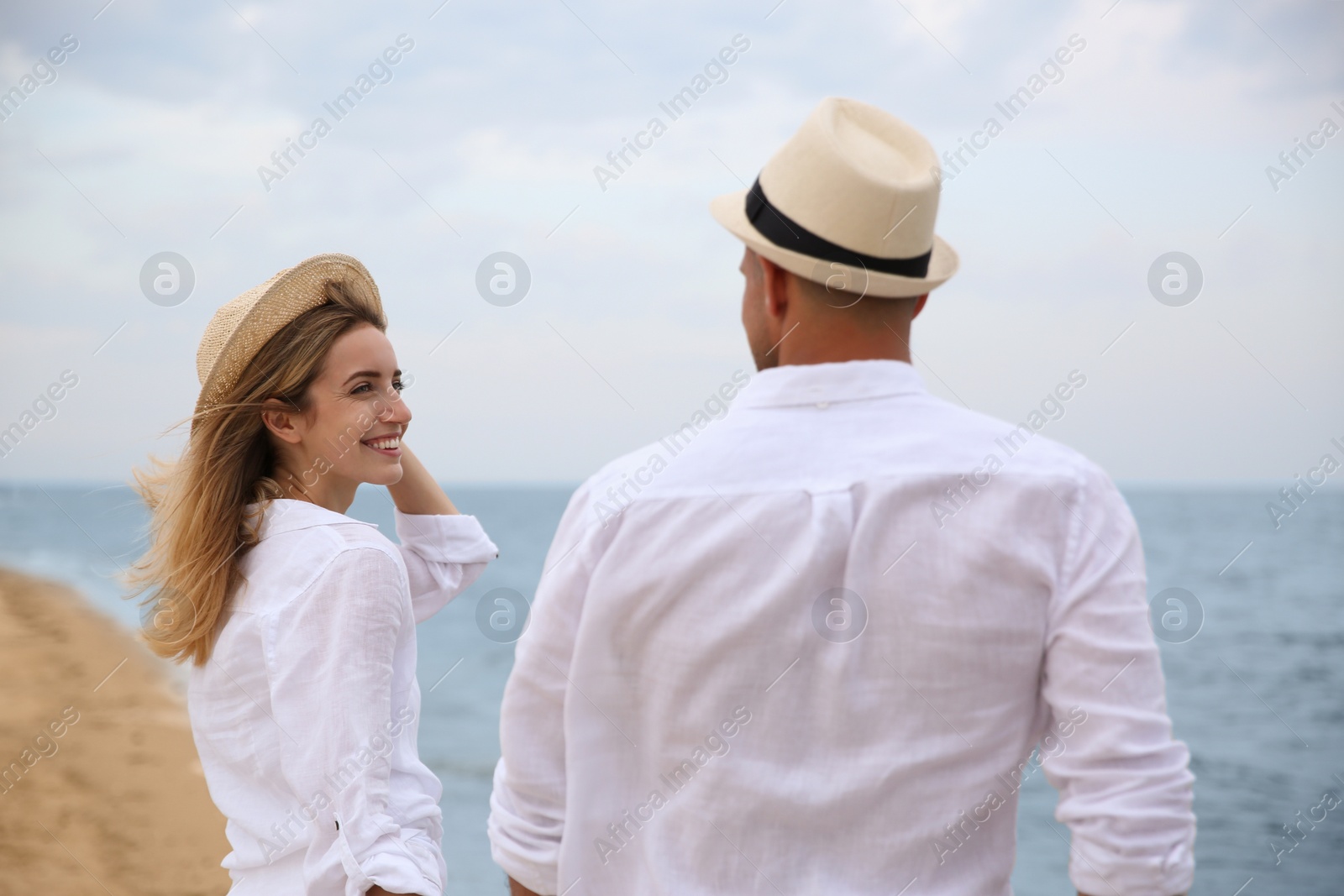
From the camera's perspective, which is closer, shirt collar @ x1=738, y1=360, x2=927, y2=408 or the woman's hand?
shirt collar @ x1=738, y1=360, x2=927, y2=408

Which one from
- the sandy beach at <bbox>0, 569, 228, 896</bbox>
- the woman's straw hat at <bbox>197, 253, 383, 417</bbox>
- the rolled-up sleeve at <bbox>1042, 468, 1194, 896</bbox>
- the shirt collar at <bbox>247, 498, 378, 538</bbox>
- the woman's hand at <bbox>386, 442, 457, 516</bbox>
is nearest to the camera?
the rolled-up sleeve at <bbox>1042, 468, 1194, 896</bbox>

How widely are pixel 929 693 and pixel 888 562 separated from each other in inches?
6.4

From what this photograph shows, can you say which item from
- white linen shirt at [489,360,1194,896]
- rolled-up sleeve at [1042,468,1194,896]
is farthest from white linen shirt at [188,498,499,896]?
rolled-up sleeve at [1042,468,1194,896]

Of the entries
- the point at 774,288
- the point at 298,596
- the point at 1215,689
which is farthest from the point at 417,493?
the point at 1215,689

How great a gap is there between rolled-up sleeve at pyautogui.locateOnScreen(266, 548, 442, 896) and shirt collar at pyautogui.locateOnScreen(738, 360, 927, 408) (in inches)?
31.1

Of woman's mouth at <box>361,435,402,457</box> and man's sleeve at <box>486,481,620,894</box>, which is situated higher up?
man's sleeve at <box>486,481,620,894</box>

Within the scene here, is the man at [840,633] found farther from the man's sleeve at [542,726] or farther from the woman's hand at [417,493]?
the woman's hand at [417,493]

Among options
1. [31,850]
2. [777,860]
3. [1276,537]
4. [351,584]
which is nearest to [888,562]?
[777,860]

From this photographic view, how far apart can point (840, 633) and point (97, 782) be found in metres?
8.73

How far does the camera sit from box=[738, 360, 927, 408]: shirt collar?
4.66ft

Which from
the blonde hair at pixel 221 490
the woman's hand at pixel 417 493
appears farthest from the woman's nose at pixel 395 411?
the woman's hand at pixel 417 493

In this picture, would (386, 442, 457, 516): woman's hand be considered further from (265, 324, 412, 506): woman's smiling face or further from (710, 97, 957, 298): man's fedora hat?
(710, 97, 957, 298): man's fedora hat

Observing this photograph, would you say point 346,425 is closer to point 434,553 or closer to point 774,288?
point 434,553

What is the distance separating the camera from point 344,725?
173cm
